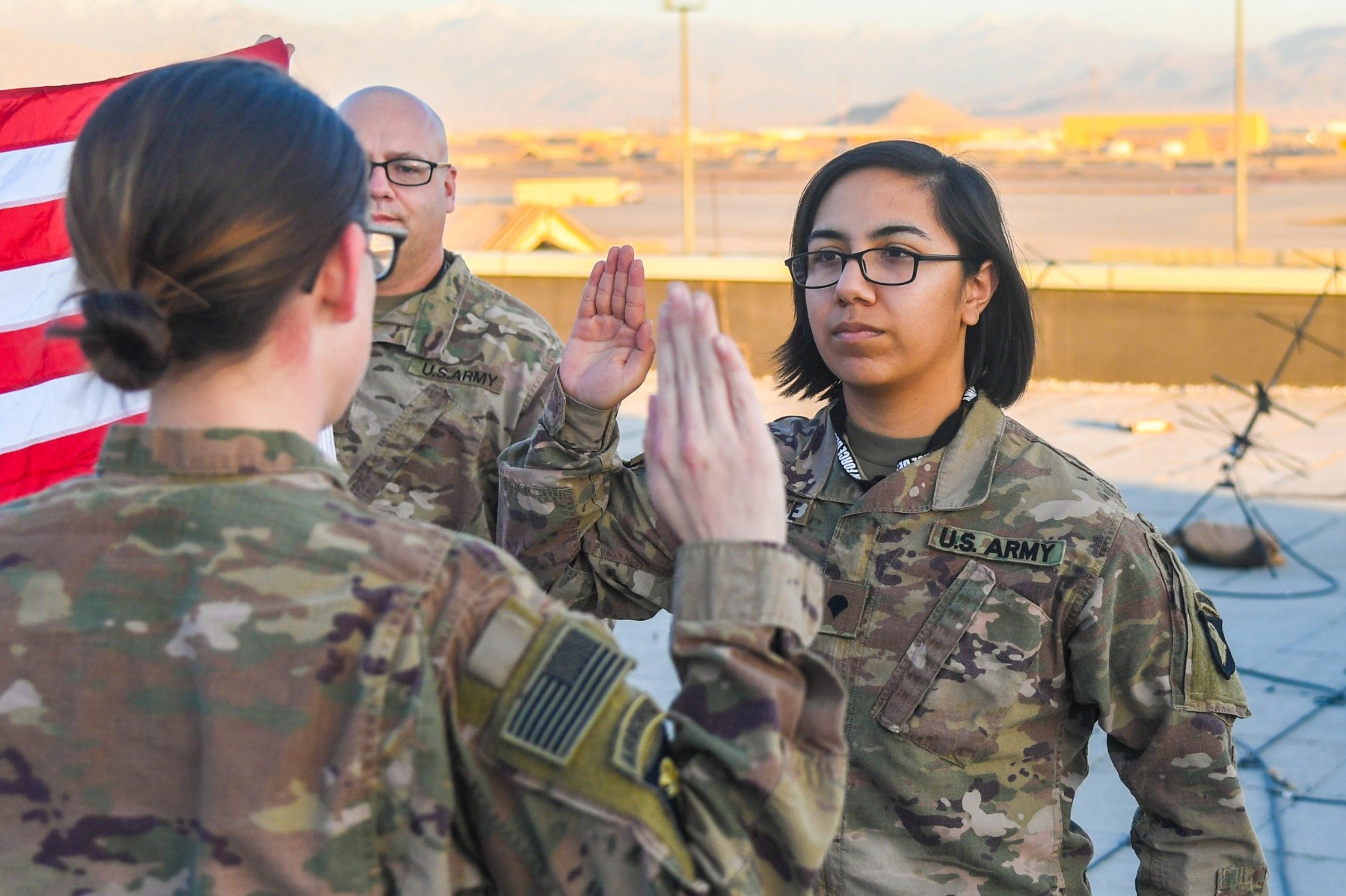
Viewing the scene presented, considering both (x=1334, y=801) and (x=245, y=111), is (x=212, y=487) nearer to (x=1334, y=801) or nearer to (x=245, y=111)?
(x=245, y=111)

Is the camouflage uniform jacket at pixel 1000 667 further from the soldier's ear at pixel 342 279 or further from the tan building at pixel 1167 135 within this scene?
the tan building at pixel 1167 135

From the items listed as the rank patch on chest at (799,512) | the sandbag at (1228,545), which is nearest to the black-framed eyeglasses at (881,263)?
the rank patch on chest at (799,512)

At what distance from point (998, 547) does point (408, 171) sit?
190 centimetres

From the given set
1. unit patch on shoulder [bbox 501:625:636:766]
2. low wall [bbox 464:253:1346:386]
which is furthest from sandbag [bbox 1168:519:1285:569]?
unit patch on shoulder [bbox 501:625:636:766]

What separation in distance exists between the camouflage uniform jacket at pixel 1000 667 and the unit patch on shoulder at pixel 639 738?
3.11 ft

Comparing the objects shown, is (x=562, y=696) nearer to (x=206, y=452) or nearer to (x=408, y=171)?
(x=206, y=452)

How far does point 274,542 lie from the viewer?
124 cm

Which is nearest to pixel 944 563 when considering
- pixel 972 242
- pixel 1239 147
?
pixel 972 242

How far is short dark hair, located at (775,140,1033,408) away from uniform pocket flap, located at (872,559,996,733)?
1.25 ft

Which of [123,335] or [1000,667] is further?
[1000,667]

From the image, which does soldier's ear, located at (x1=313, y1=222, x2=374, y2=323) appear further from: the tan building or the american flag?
the tan building

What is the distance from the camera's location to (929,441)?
2383 millimetres

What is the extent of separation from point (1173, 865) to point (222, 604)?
147cm

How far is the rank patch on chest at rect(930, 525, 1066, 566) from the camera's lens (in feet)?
7.08
